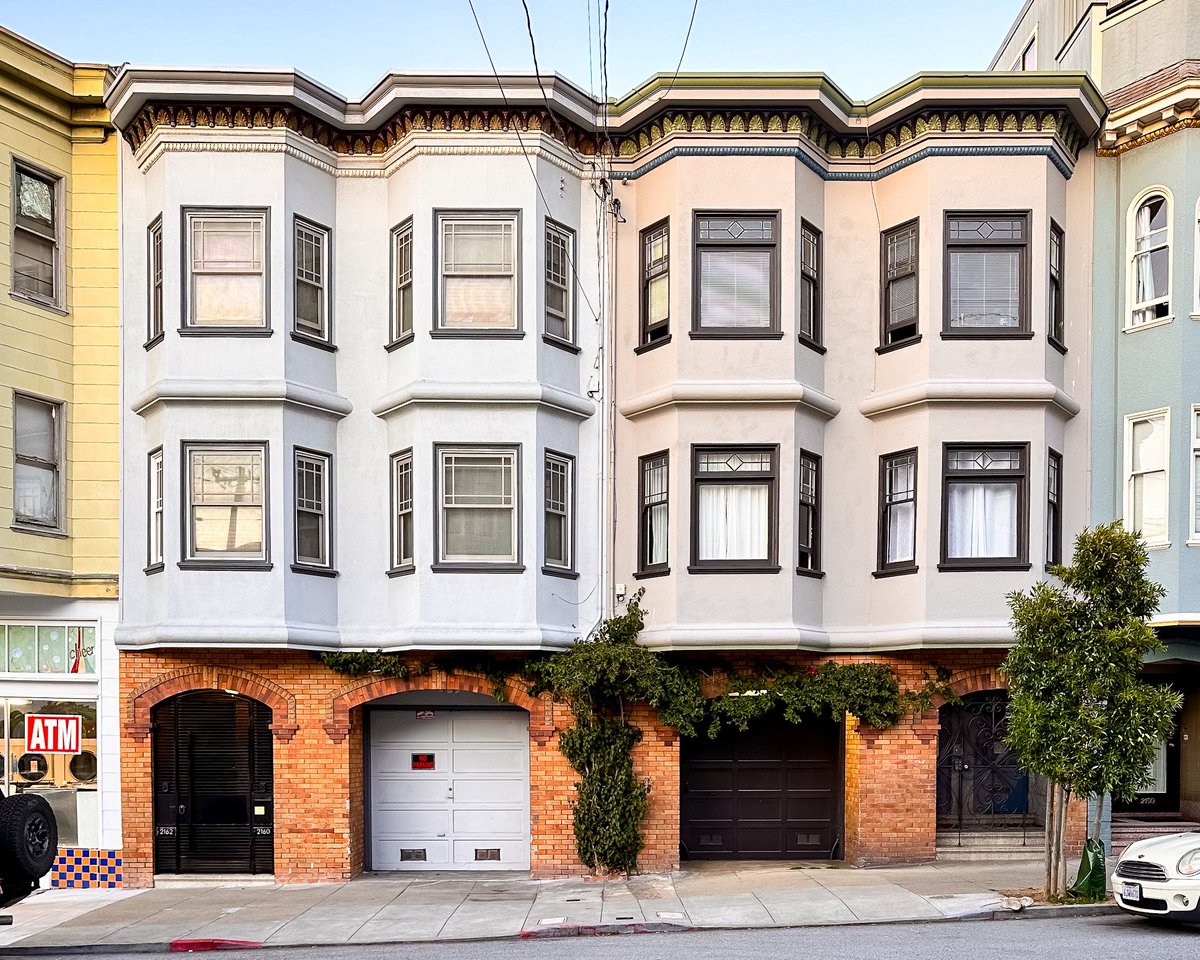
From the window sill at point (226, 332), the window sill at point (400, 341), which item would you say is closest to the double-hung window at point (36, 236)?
the window sill at point (226, 332)

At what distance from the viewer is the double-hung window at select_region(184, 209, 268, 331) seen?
1661 cm

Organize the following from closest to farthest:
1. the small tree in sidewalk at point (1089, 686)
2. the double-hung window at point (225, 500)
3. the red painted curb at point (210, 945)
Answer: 1. the red painted curb at point (210, 945)
2. the small tree in sidewalk at point (1089, 686)
3. the double-hung window at point (225, 500)

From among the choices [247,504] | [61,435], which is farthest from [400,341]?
[61,435]

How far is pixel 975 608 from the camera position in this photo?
641 inches

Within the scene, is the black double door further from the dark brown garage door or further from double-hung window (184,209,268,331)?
the dark brown garage door

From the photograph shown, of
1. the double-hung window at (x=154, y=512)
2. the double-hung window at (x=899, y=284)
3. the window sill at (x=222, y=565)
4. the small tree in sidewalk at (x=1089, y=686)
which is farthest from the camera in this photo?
the double-hung window at (x=899, y=284)

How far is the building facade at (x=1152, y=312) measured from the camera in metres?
16.7

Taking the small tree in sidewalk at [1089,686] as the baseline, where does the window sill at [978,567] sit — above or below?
above

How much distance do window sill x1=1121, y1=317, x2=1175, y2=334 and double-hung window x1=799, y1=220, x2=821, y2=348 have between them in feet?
13.9

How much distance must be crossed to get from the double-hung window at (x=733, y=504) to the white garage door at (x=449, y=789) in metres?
3.76

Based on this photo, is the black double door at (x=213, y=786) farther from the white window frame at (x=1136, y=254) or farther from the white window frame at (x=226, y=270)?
the white window frame at (x=1136, y=254)

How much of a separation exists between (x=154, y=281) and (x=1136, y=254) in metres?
13.5

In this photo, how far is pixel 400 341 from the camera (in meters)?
17.0

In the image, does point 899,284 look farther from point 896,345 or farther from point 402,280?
point 402,280
